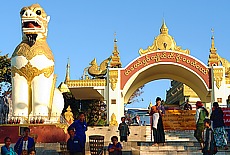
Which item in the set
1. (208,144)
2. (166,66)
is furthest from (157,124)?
(166,66)

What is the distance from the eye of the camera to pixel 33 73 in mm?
16844

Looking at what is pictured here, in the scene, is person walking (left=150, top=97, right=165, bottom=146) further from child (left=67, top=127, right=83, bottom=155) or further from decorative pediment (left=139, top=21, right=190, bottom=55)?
decorative pediment (left=139, top=21, right=190, bottom=55)

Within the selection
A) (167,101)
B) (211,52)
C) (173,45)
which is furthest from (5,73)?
(167,101)

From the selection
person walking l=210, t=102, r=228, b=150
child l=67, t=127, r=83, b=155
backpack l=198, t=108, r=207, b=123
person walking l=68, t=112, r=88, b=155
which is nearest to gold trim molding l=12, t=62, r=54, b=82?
person walking l=68, t=112, r=88, b=155

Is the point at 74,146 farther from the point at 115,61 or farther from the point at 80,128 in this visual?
the point at 115,61

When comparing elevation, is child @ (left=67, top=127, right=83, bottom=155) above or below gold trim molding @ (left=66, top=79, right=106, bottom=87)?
below

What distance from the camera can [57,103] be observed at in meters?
17.4

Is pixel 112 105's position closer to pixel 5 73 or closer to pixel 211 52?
pixel 211 52

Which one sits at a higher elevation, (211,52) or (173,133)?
(211,52)

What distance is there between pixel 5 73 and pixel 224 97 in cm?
1339

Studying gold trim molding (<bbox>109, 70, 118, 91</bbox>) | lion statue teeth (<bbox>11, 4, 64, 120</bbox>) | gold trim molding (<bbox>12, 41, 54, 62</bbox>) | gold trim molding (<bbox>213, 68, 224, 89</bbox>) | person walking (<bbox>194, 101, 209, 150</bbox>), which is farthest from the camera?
gold trim molding (<bbox>109, 70, 118, 91</bbox>)

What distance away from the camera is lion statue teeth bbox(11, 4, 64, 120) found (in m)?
16.7

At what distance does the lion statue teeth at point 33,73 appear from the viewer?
1672 centimetres

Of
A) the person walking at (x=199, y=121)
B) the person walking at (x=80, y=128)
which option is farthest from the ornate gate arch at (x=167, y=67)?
the person walking at (x=80, y=128)
